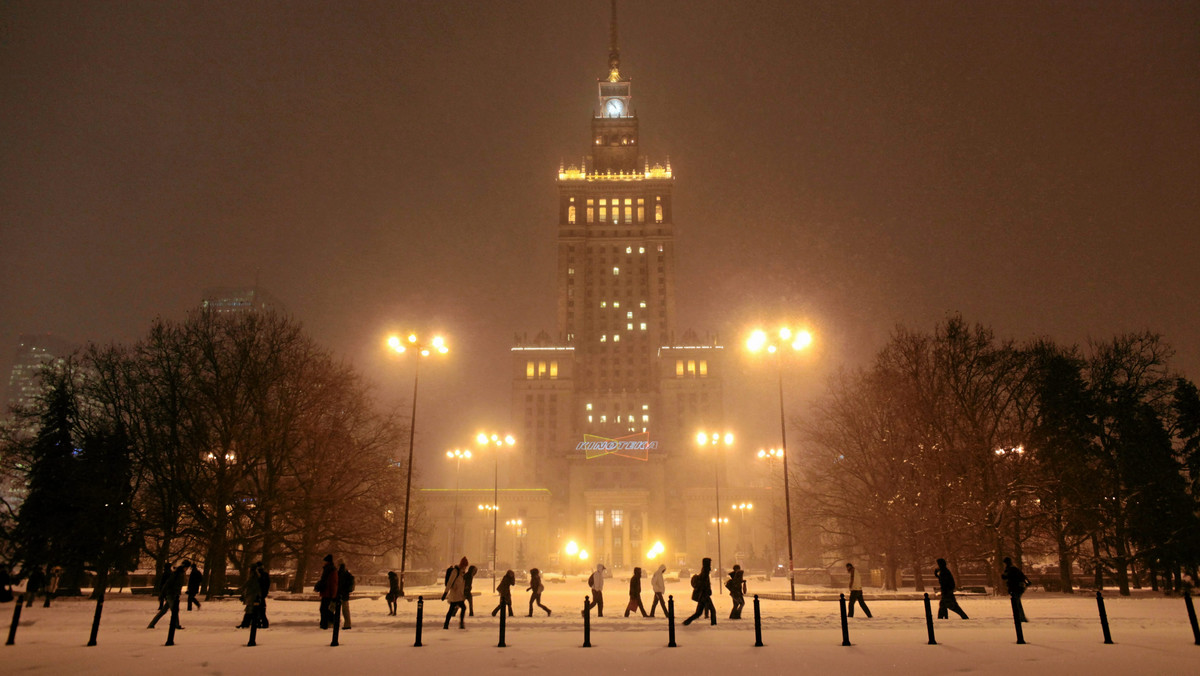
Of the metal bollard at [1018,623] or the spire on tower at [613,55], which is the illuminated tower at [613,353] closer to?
the spire on tower at [613,55]

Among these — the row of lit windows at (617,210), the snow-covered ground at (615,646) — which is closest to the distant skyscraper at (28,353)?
the row of lit windows at (617,210)

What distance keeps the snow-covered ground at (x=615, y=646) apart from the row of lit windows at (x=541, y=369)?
117 meters

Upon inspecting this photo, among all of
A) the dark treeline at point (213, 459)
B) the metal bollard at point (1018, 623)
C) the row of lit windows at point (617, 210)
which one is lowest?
the metal bollard at point (1018, 623)

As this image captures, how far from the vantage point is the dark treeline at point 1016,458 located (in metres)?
32.6

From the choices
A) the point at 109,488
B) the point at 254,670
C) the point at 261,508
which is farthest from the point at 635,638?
the point at 109,488

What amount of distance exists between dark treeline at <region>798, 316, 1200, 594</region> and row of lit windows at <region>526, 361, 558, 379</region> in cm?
10019

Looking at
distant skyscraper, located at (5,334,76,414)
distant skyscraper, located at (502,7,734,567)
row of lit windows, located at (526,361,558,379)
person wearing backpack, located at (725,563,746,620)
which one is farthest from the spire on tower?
person wearing backpack, located at (725,563,746,620)

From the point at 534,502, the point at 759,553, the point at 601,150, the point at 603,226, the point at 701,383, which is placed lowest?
the point at 759,553

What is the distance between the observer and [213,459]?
32906mm

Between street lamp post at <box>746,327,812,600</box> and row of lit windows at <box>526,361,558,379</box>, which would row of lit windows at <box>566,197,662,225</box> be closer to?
row of lit windows at <box>526,361,558,379</box>

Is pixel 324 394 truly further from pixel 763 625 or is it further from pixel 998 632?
pixel 998 632

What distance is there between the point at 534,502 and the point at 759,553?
121 feet

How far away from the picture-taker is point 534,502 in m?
115

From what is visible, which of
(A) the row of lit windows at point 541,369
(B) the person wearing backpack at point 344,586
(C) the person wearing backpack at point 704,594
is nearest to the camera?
(B) the person wearing backpack at point 344,586
